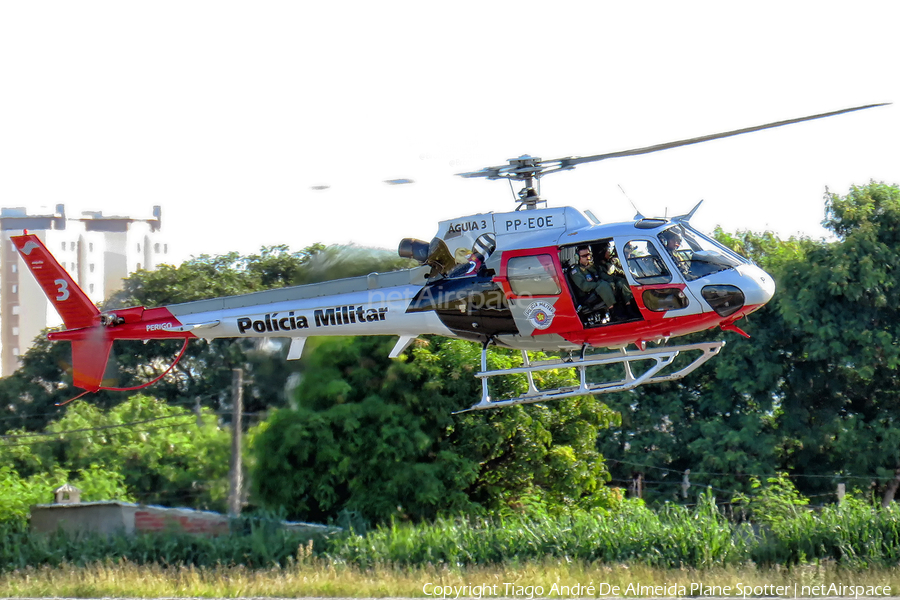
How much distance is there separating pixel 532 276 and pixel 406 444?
25.9 feet

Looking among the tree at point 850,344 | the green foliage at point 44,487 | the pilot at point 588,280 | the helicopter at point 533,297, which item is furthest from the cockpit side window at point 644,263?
the tree at point 850,344

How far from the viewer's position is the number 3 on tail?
16250 mm

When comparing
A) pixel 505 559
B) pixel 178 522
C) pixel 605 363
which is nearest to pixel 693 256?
pixel 605 363

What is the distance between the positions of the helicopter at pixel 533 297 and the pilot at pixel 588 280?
0.05 feet

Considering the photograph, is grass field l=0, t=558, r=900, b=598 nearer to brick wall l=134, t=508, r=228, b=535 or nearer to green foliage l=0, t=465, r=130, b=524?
brick wall l=134, t=508, r=228, b=535

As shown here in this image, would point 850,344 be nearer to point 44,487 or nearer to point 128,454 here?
point 128,454

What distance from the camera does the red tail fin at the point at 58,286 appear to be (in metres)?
16.2

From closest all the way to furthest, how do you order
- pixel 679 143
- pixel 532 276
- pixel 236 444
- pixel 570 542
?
pixel 679 143 → pixel 532 276 → pixel 570 542 → pixel 236 444

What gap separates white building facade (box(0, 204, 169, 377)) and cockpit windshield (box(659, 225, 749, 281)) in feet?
178

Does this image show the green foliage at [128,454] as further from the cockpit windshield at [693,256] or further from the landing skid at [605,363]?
the cockpit windshield at [693,256]

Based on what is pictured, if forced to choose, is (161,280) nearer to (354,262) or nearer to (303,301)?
(354,262)

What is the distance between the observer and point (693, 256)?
13109 millimetres

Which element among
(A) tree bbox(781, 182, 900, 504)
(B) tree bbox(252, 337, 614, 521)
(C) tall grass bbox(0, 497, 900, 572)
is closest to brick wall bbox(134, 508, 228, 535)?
(C) tall grass bbox(0, 497, 900, 572)

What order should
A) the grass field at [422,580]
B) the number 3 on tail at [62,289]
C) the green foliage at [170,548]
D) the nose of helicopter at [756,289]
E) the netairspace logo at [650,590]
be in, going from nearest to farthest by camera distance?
1. the nose of helicopter at [756,289]
2. the netairspace logo at [650,590]
3. the grass field at [422,580]
4. the number 3 on tail at [62,289]
5. the green foliage at [170,548]
